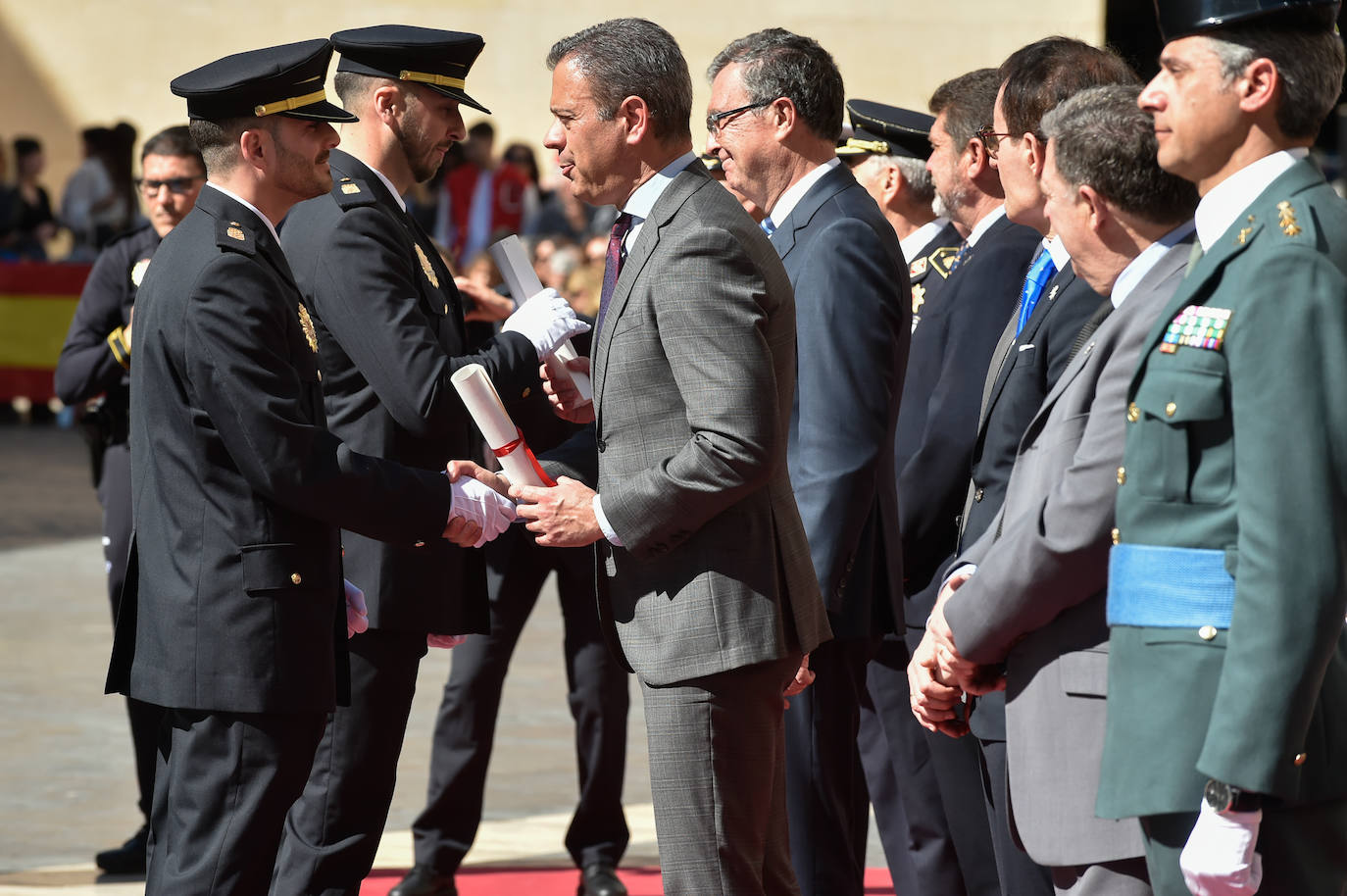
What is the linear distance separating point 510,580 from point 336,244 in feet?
5.47

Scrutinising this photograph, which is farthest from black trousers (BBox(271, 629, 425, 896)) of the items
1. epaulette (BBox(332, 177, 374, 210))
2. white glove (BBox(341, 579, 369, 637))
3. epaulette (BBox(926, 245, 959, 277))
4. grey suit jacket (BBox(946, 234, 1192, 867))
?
epaulette (BBox(926, 245, 959, 277))

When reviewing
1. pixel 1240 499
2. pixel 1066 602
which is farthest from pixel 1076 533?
pixel 1240 499

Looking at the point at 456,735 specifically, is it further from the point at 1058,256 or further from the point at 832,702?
the point at 1058,256

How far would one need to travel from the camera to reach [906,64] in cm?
2002

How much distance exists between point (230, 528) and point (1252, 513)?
6.02 ft

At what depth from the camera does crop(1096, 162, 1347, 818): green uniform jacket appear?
7.15 ft

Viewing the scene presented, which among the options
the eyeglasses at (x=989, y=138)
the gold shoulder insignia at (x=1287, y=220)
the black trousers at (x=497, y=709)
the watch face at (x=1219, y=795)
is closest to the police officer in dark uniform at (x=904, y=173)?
the eyeglasses at (x=989, y=138)

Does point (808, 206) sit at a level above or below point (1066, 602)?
above

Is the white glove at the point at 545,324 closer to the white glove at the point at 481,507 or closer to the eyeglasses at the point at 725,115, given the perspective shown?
the white glove at the point at 481,507

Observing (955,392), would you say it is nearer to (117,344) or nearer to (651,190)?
(651,190)

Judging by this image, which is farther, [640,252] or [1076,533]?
[640,252]

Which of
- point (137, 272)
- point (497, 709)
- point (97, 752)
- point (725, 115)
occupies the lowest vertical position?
point (97, 752)

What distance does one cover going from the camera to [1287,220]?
2.27m

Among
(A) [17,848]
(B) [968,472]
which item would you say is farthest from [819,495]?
(A) [17,848]
